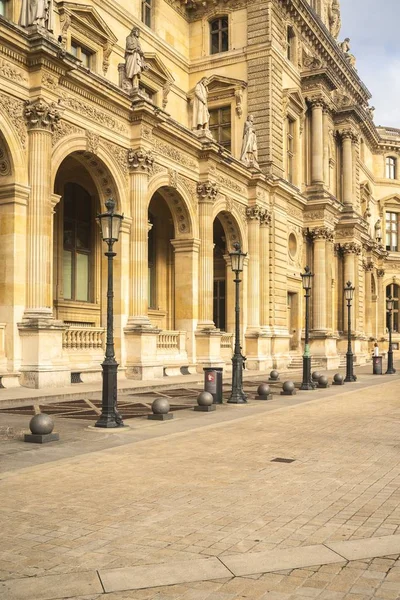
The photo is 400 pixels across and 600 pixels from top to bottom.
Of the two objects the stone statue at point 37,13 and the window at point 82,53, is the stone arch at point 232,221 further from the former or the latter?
the stone statue at point 37,13

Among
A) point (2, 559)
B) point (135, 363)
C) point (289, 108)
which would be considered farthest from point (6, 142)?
point (289, 108)

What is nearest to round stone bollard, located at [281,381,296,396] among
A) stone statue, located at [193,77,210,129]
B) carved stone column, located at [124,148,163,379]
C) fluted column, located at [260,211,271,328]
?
carved stone column, located at [124,148,163,379]

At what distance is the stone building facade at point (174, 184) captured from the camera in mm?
21078

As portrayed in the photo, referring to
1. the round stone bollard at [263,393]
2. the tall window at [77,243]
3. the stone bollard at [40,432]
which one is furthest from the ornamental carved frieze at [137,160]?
the stone bollard at [40,432]

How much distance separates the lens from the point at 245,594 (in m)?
5.08

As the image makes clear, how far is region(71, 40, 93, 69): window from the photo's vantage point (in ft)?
96.1

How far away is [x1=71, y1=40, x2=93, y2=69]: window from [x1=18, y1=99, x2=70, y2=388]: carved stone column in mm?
8493

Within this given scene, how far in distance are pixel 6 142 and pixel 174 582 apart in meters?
17.7

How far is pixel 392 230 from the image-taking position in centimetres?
6950

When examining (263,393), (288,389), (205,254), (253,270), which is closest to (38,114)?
(263,393)

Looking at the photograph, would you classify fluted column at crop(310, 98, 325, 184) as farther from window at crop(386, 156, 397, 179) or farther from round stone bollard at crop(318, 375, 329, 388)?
window at crop(386, 156, 397, 179)

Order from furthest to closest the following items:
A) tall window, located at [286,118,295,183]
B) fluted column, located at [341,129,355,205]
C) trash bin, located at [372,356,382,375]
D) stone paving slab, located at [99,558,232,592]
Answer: fluted column, located at [341,129,355,205]
tall window, located at [286,118,295,183]
trash bin, located at [372,356,382,375]
stone paving slab, located at [99,558,232,592]

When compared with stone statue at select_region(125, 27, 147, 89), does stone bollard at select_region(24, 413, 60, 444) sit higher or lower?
lower

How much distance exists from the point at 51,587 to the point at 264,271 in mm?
32091
